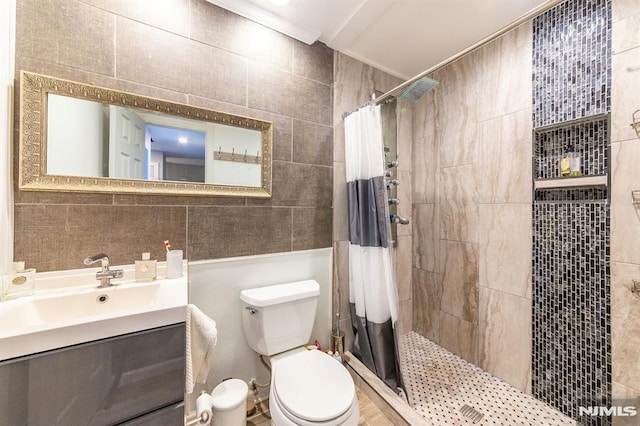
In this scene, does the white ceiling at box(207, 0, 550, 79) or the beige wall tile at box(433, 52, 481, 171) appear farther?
the beige wall tile at box(433, 52, 481, 171)

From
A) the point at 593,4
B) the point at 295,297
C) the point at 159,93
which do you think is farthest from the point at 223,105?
the point at 593,4

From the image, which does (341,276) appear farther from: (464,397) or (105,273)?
(105,273)

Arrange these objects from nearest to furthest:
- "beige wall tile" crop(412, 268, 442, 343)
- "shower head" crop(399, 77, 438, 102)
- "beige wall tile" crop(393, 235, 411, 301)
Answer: "shower head" crop(399, 77, 438, 102)
"beige wall tile" crop(412, 268, 442, 343)
"beige wall tile" crop(393, 235, 411, 301)

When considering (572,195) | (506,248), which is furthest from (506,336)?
(572,195)

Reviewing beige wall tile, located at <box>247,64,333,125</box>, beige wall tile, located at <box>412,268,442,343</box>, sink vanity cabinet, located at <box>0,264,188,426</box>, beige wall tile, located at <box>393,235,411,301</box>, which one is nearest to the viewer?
sink vanity cabinet, located at <box>0,264,188,426</box>

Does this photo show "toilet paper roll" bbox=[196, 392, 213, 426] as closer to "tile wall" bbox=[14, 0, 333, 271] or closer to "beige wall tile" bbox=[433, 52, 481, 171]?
"tile wall" bbox=[14, 0, 333, 271]

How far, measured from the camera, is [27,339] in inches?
25.4

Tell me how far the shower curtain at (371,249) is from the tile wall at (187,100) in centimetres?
21

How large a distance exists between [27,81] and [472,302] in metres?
2.90

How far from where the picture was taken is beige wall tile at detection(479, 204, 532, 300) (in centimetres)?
163

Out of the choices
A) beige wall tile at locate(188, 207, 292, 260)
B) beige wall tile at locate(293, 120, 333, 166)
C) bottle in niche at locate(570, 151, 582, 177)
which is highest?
beige wall tile at locate(293, 120, 333, 166)

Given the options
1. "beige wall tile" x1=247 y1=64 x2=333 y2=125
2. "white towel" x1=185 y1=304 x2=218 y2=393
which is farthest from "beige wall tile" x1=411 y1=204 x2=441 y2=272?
"white towel" x1=185 y1=304 x2=218 y2=393

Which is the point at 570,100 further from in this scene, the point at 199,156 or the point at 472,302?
the point at 199,156

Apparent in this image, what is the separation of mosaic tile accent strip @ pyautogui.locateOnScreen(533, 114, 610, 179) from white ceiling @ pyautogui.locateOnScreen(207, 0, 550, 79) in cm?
79
